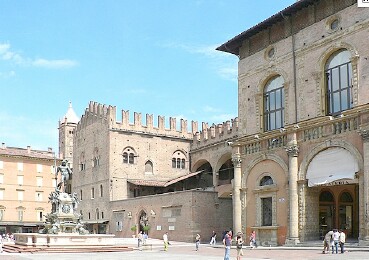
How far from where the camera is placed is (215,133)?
5350cm

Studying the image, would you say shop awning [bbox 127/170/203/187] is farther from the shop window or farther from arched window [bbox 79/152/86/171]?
the shop window

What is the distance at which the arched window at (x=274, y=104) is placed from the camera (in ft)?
112

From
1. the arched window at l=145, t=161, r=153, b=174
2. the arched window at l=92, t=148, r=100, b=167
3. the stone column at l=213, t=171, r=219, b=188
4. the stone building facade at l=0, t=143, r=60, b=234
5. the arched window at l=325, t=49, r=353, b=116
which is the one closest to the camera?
the arched window at l=325, t=49, r=353, b=116

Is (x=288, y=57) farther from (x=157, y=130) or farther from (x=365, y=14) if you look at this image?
(x=157, y=130)

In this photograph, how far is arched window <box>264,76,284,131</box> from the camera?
3412cm

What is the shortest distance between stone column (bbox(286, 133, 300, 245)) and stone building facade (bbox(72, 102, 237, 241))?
16.3 meters

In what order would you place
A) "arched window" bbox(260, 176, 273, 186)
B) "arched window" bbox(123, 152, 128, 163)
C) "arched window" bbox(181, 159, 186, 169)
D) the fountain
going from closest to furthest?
the fountain
"arched window" bbox(260, 176, 273, 186)
"arched window" bbox(123, 152, 128, 163)
"arched window" bbox(181, 159, 186, 169)

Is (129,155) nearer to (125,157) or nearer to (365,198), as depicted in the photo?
(125,157)

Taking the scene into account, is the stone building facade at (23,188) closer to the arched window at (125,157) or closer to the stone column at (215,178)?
the arched window at (125,157)

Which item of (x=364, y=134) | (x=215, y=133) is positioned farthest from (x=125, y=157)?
(x=364, y=134)

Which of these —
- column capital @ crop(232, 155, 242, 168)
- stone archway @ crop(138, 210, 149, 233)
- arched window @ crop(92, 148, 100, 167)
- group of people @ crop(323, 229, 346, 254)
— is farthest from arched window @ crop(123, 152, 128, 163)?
group of people @ crop(323, 229, 346, 254)

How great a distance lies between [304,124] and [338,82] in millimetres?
2821

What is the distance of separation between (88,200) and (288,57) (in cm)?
3202

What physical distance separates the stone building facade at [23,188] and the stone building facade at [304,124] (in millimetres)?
42052
